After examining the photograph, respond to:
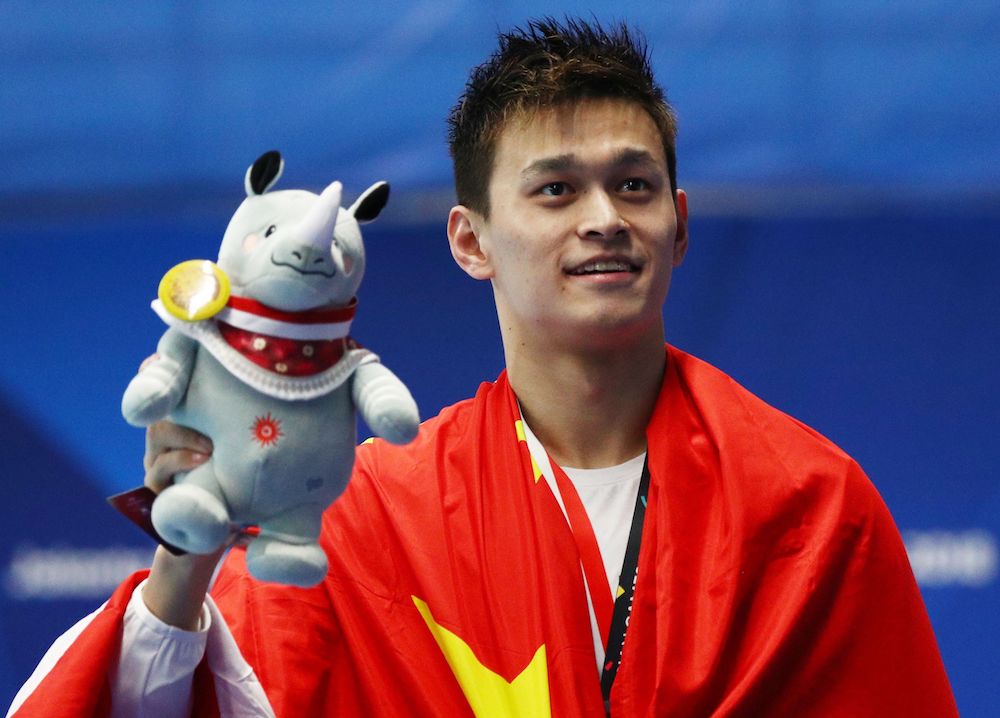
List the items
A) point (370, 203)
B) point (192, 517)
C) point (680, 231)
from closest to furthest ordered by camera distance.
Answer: point (192, 517), point (370, 203), point (680, 231)

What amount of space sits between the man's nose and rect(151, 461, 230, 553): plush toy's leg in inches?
20.1

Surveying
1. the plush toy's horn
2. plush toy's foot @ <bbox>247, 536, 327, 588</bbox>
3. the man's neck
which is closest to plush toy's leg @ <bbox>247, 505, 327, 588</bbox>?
plush toy's foot @ <bbox>247, 536, 327, 588</bbox>

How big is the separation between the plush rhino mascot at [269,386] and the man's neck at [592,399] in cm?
46

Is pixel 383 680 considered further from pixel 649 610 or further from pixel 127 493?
pixel 127 493

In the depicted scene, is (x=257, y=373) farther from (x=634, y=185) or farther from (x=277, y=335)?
(x=634, y=185)

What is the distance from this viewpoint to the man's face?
137 centimetres


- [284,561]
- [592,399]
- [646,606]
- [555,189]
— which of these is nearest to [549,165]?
[555,189]

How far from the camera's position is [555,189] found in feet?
4.69

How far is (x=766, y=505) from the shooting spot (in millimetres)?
1323

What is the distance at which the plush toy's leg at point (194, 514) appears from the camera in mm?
994

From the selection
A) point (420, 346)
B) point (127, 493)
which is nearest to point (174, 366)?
point (127, 493)

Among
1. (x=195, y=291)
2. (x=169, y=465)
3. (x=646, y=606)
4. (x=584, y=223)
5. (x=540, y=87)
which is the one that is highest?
(x=540, y=87)

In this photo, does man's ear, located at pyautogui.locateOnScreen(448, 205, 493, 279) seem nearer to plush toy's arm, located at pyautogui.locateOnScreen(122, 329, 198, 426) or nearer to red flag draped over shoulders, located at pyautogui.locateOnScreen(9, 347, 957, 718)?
red flag draped over shoulders, located at pyautogui.locateOnScreen(9, 347, 957, 718)

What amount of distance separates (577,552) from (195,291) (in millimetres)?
516
